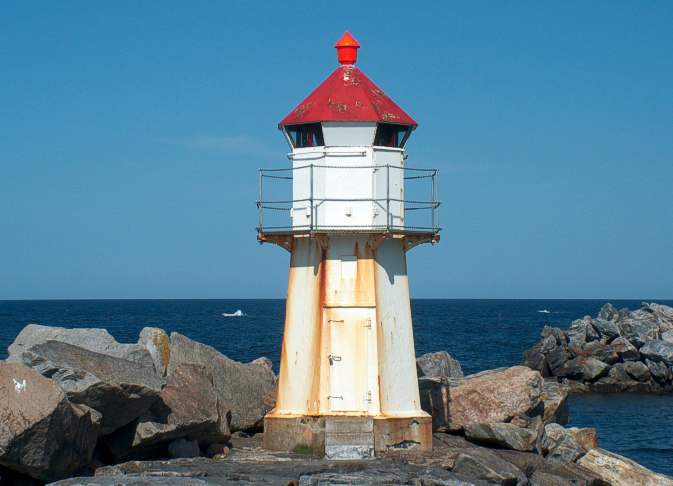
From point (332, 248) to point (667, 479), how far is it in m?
6.68

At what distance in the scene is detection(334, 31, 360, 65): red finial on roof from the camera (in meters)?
14.3

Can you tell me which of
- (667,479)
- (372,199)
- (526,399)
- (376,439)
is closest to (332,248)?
(372,199)

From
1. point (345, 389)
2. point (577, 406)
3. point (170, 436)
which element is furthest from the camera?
point (577, 406)

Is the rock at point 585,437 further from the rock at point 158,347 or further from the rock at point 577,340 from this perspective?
the rock at point 577,340

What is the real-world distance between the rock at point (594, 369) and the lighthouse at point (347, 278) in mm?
21306

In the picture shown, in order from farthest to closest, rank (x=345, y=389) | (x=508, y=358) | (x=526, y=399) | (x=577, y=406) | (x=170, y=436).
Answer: (x=508, y=358) → (x=577, y=406) → (x=526, y=399) → (x=345, y=389) → (x=170, y=436)

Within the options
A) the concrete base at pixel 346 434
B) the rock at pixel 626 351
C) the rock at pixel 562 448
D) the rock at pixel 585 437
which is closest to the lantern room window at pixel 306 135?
the concrete base at pixel 346 434

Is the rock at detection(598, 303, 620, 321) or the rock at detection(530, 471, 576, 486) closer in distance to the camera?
the rock at detection(530, 471, 576, 486)

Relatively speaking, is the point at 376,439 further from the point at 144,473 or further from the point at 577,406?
the point at 577,406

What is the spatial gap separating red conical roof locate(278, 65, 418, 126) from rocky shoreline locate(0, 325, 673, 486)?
4249 mm

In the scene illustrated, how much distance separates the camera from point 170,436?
41.3ft

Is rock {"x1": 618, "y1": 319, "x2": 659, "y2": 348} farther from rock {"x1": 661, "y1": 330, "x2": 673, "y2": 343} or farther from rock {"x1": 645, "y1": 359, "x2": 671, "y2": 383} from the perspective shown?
rock {"x1": 645, "y1": 359, "x2": 671, "y2": 383}

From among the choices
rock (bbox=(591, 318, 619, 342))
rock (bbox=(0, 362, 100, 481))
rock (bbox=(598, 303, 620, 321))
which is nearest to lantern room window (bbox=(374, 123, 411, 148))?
rock (bbox=(0, 362, 100, 481))

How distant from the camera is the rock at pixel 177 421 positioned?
40.4 feet
